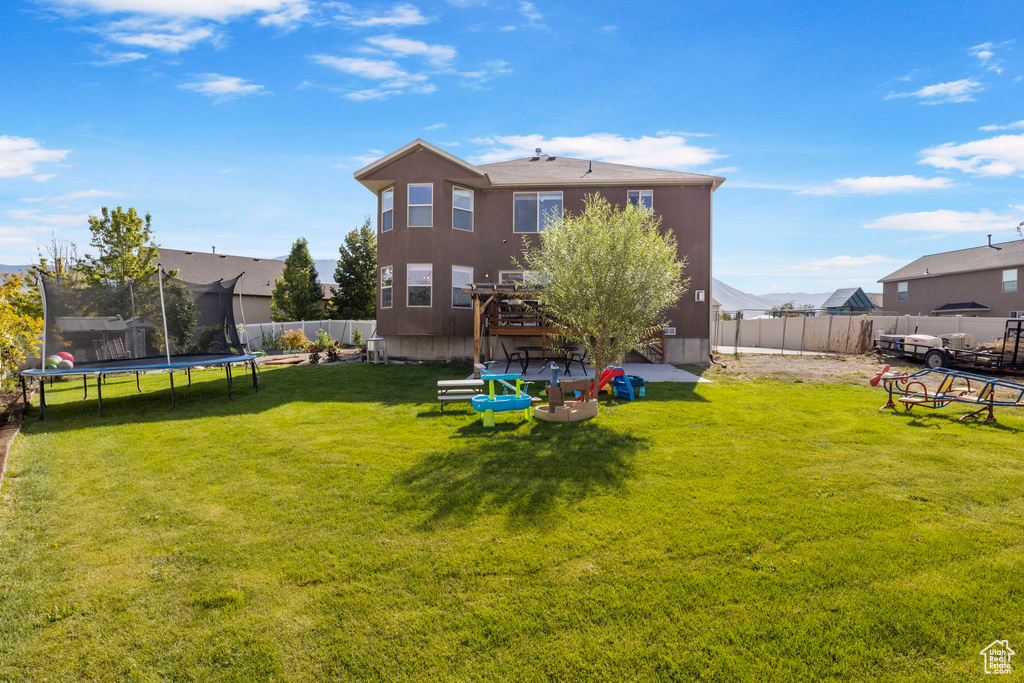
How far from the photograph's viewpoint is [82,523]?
4.82 m

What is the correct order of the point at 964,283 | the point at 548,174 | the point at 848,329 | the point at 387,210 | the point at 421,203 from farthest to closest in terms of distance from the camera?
the point at 964,283, the point at 848,329, the point at 548,174, the point at 387,210, the point at 421,203

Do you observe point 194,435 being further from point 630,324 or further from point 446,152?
point 446,152

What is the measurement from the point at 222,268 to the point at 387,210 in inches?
981

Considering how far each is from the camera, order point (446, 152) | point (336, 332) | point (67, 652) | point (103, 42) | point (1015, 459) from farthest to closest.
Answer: point (336, 332) → point (446, 152) → point (103, 42) → point (1015, 459) → point (67, 652)

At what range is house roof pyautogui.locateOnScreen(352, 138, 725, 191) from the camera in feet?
56.5

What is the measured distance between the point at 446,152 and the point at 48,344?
12.2m

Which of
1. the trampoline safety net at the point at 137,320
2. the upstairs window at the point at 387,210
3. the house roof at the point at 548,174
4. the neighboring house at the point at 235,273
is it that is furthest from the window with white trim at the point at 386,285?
the neighboring house at the point at 235,273

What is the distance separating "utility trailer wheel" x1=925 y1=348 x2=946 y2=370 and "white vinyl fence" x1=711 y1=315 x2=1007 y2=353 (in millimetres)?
4391

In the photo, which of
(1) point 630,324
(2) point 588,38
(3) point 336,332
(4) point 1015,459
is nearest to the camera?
(4) point 1015,459

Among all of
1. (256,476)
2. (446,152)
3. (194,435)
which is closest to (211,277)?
(446,152)

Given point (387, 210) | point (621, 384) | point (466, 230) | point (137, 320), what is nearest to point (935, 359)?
point (621, 384)

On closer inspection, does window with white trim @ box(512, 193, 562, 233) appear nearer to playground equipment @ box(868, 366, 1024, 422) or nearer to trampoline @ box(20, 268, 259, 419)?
trampoline @ box(20, 268, 259, 419)

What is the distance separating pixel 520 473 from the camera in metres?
→ 6.21

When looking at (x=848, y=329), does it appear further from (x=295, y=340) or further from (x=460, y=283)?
(x=295, y=340)
